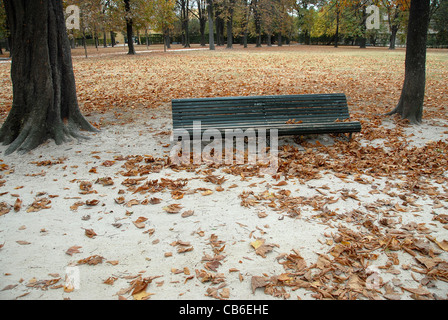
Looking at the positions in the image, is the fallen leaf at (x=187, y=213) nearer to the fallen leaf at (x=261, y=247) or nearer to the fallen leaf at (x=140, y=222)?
the fallen leaf at (x=140, y=222)

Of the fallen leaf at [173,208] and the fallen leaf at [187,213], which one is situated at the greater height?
the fallen leaf at [173,208]

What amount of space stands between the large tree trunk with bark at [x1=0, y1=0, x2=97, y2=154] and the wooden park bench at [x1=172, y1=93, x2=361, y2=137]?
82.6 inches

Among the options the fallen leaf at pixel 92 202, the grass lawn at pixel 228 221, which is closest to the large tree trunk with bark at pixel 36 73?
the grass lawn at pixel 228 221

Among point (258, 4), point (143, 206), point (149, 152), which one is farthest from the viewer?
point (258, 4)

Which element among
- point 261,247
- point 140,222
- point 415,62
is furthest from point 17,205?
point 415,62

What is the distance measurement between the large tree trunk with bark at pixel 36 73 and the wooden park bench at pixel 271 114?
2.10 m

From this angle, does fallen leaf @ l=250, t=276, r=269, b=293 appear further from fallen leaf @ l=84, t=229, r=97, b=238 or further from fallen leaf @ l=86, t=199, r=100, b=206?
fallen leaf @ l=86, t=199, r=100, b=206

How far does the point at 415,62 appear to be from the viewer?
677cm

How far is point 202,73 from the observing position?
46.5 ft

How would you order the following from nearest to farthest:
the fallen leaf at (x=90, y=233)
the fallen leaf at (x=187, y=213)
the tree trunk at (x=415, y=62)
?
the fallen leaf at (x=90, y=233), the fallen leaf at (x=187, y=213), the tree trunk at (x=415, y=62)

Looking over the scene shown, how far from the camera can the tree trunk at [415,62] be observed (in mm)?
6457

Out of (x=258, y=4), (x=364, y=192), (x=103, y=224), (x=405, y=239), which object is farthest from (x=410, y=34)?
(x=258, y=4)

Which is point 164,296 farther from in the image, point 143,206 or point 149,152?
point 149,152

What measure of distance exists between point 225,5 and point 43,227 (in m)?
32.7
